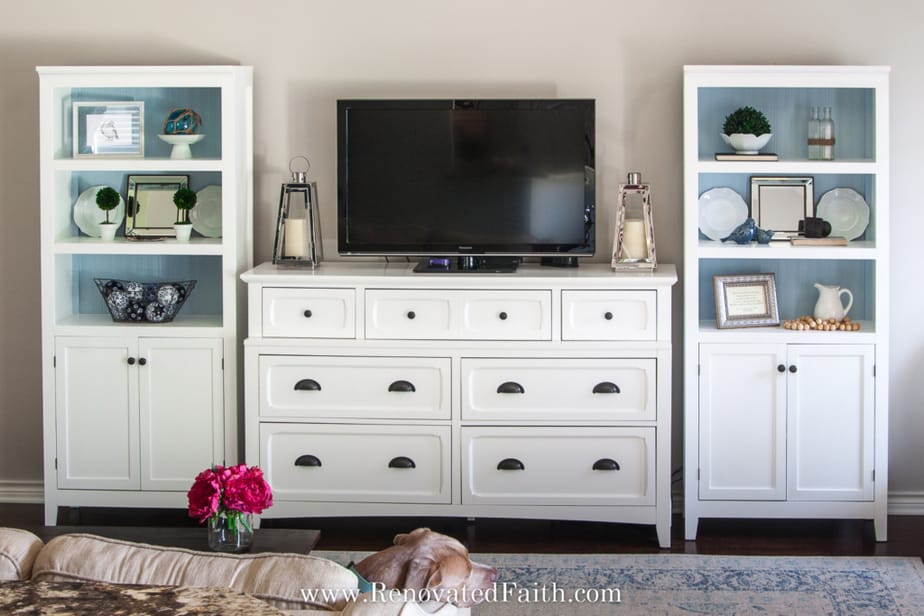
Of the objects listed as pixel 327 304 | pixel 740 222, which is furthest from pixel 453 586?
pixel 740 222

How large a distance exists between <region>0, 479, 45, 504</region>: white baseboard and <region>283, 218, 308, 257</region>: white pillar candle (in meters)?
1.43

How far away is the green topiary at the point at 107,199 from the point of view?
4.16 metres

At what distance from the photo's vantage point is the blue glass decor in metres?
4.19

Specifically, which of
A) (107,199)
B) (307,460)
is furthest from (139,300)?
(307,460)

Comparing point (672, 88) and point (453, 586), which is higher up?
point (672, 88)

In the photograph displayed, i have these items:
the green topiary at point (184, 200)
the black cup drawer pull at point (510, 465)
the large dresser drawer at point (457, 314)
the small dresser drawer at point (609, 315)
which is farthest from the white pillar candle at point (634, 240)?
the green topiary at point (184, 200)

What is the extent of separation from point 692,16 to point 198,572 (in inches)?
124

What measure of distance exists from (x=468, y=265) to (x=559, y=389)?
1.94 ft

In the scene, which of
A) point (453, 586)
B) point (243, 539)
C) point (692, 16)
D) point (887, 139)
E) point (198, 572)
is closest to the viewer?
point (198, 572)

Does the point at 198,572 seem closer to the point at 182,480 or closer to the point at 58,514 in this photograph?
the point at 182,480

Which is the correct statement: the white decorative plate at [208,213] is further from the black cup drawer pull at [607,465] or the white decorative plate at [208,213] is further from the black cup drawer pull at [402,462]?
the black cup drawer pull at [607,465]

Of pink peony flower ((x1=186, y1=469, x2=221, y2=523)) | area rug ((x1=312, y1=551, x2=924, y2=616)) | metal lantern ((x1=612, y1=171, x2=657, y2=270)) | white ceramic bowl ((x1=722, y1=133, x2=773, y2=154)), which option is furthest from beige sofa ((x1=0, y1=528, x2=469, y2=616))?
white ceramic bowl ((x1=722, y1=133, x2=773, y2=154))

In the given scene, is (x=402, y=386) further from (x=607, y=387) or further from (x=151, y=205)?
(x=151, y=205)

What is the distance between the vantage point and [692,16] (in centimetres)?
418
